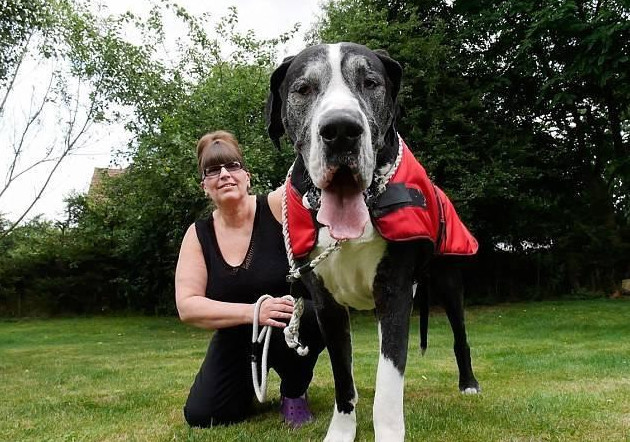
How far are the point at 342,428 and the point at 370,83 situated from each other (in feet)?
4.92

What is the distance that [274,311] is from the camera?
118 inches

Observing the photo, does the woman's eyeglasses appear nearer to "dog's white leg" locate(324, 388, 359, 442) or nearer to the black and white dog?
the black and white dog

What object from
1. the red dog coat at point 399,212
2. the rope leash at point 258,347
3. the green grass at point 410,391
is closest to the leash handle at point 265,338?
the rope leash at point 258,347

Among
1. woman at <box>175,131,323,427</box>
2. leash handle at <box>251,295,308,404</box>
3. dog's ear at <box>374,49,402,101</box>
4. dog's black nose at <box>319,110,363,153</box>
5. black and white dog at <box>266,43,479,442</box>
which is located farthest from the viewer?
woman at <box>175,131,323,427</box>

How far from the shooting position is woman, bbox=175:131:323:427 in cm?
330

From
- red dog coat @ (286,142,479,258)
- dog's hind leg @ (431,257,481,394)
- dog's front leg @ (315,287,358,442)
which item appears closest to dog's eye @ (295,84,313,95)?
red dog coat @ (286,142,479,258)

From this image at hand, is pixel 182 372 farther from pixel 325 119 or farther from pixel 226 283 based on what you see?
pixel 325 119

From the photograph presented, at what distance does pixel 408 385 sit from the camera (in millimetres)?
4406

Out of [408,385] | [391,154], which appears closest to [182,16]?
[408,385]

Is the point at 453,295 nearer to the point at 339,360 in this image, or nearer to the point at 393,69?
the point at 339,360

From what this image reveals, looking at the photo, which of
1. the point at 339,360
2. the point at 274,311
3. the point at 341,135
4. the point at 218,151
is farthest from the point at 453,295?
the point at 341,135

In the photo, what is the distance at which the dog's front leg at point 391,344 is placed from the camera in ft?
7.72

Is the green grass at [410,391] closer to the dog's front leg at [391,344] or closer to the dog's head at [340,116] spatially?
the dog's front leg at [391,344]

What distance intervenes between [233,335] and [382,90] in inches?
69.3
